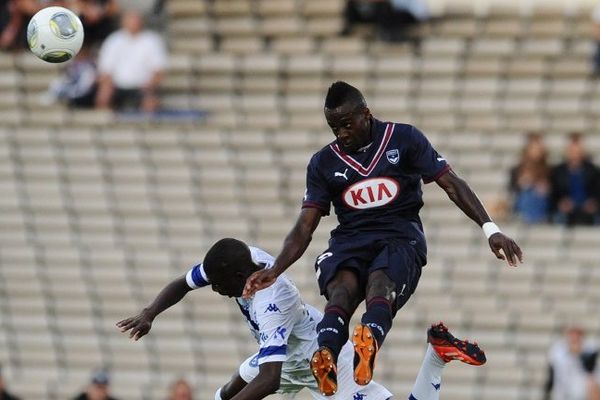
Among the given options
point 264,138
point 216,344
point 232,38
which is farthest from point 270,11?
point 216,344

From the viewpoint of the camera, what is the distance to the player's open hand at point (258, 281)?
9.73m

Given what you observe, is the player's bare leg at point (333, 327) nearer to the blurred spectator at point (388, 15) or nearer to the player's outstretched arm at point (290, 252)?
the player's outstretched arm at point (290, 252)

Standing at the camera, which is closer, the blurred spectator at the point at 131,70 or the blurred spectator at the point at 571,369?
the blurred spectator at the point at 571,369

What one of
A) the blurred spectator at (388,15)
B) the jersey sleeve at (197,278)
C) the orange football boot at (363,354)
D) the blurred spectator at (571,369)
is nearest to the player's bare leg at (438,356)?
the orange football boot at (363,354)

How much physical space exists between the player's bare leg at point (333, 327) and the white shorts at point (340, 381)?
68 centimetres

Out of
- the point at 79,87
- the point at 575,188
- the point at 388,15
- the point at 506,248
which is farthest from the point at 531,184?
the point at 506,248

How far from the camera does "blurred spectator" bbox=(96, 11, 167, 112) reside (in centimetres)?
2017

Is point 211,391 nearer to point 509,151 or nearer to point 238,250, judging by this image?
point 509,151

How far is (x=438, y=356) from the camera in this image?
11031 mm

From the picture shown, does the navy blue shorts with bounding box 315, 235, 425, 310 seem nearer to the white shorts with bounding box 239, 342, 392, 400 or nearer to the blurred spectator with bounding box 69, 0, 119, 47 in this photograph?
the white shorts with bounding box 239, 342, 392, 400

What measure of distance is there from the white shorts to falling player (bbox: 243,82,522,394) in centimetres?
70

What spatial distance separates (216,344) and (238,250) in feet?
25.7

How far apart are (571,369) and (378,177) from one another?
21.7ft

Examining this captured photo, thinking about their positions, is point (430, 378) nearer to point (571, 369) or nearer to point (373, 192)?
point (373, 192)
